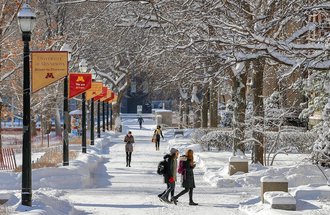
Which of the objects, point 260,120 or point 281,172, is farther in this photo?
point 260,120

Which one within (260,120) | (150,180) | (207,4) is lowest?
(150,180)

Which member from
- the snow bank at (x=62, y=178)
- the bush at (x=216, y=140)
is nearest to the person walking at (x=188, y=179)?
the snow bank at (x=62, y=178)

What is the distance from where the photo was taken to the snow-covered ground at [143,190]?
16.2 metres

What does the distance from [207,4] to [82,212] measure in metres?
5.59

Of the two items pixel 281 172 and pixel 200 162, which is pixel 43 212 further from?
pixel 200 162

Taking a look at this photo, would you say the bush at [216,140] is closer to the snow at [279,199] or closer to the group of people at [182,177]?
the group of people at [182,177]

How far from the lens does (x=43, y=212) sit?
14109 millimetres

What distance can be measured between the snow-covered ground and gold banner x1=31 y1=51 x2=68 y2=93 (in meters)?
2.87

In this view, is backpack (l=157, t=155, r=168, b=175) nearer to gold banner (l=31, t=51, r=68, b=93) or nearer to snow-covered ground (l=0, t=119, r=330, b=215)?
snow-covered ground (l=0, t=119, r=330, b=215)

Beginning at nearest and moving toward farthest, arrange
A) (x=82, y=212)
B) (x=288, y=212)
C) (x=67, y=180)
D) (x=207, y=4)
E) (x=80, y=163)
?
1. (x=207, y=4)
2. (x=288, y=212)
3. (x=82, y=212)
4. (x=67, y=180)
5. (x=80, y=163)

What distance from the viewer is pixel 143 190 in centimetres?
2136

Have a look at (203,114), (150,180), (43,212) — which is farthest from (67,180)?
(203,114)

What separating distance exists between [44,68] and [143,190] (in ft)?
15.5

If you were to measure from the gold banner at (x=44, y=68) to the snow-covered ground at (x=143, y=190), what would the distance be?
2872 mm
